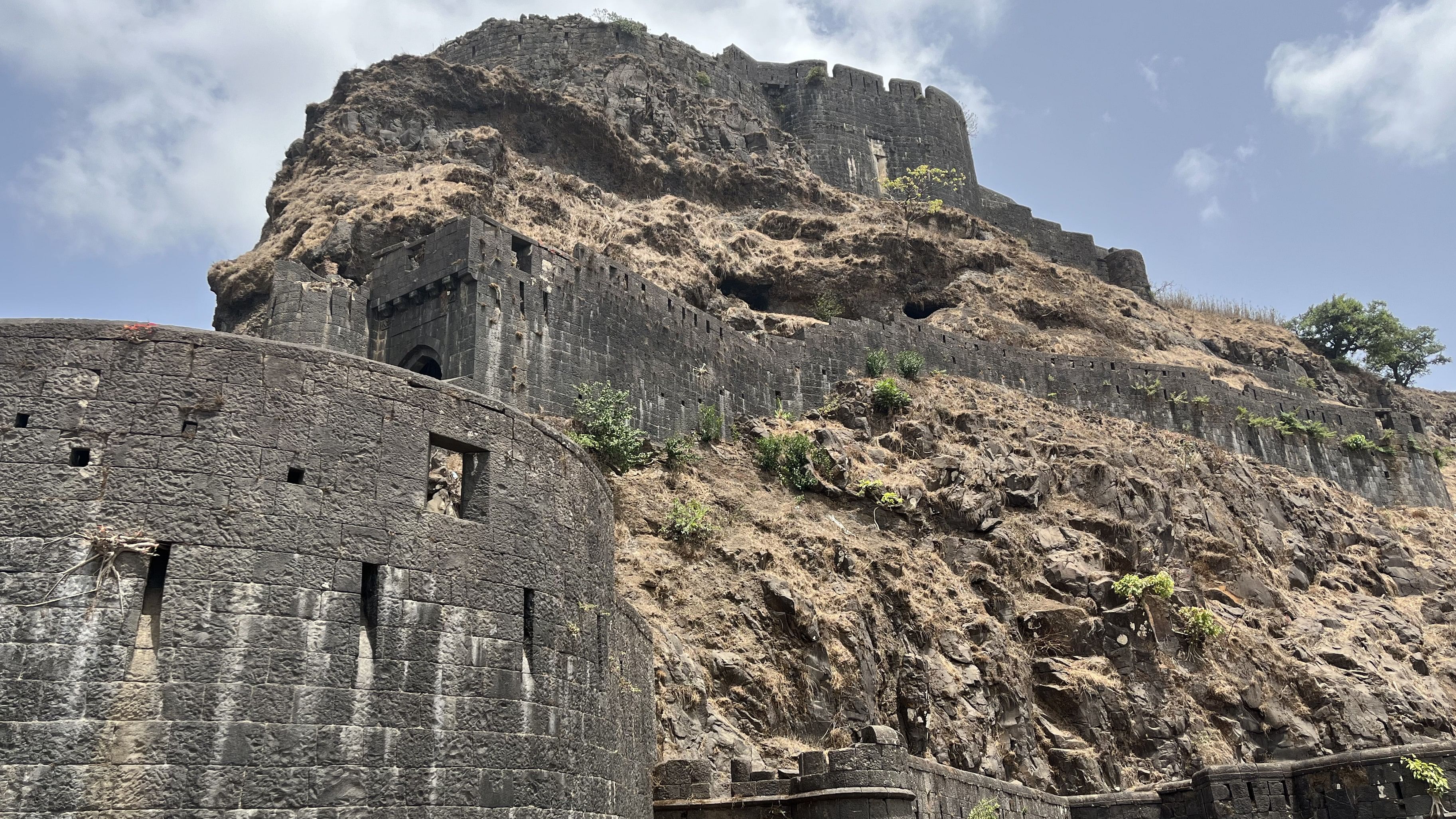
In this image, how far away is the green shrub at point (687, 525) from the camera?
19.8 metres

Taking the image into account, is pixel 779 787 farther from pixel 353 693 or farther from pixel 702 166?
pixel 702 166

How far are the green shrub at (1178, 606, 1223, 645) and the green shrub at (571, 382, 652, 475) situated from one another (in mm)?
11497

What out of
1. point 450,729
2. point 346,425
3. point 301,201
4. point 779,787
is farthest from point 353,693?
point 301,201

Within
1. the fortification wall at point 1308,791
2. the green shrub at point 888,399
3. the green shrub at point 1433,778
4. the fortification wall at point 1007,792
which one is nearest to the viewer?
the fortification wall at point 1007,792

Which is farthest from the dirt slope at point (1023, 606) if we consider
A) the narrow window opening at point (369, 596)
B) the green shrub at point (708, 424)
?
the narrow window opening at point (369, 596)

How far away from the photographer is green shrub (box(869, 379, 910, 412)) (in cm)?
2766

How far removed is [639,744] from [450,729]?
4.21 metres

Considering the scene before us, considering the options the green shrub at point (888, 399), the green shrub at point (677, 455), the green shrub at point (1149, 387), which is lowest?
the green shrub at point (677, 455)

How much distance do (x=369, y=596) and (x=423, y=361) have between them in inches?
580

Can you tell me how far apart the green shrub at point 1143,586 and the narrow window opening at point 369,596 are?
720 inches

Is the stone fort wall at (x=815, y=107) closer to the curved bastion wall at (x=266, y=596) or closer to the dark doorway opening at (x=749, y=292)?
the dark doorway opening at (x=749, y=292)

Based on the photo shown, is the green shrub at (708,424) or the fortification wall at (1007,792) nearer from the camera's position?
the fortification wall at (1007,792)

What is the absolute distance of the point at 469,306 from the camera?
21797 millimetres

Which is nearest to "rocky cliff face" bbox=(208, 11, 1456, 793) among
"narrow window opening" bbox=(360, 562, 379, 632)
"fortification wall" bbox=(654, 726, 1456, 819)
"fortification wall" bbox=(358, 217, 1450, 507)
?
"fortification wall" bbox=(358, 217, 1450, 507)
